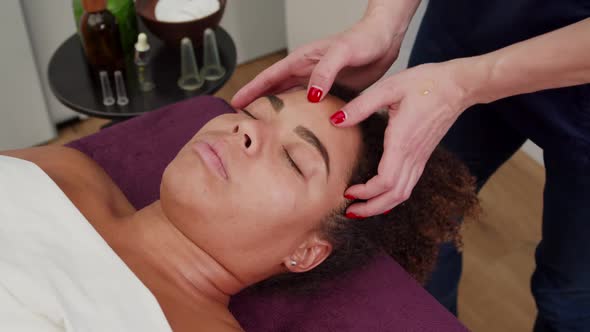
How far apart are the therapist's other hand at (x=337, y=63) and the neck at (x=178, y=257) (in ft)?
1.04

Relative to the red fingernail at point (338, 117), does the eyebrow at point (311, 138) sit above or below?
Answer: below

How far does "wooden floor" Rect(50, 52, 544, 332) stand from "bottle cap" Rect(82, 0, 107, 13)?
0.92 metres

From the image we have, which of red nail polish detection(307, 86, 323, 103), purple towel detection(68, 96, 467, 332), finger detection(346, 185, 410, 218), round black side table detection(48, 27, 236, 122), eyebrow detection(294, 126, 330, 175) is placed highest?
red nail polish detection(307, 86, 323, 103)

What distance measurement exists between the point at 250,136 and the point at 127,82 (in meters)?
0.94

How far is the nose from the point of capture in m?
1.11

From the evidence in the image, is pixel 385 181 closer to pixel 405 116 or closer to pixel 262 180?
pixel 405 116

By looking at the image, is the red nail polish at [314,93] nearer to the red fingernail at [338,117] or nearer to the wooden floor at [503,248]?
the red fingernail at [338,117]

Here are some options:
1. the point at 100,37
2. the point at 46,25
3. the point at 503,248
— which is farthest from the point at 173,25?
the point at 503,248

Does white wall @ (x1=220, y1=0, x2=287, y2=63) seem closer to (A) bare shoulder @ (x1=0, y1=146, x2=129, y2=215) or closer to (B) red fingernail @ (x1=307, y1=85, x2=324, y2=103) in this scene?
(A) bare shoulder @ (x1=0, y1=146, x2=129, y2=215)

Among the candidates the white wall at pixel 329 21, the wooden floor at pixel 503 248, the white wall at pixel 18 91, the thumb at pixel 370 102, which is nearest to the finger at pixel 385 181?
the thumb at pixel 370 102

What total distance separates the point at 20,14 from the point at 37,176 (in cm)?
115

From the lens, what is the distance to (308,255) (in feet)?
4.07

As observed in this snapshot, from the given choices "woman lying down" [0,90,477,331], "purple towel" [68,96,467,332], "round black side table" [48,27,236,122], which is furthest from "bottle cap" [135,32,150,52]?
"woman lying down" [0,90,477,331]

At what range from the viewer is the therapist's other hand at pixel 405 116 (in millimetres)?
1071
